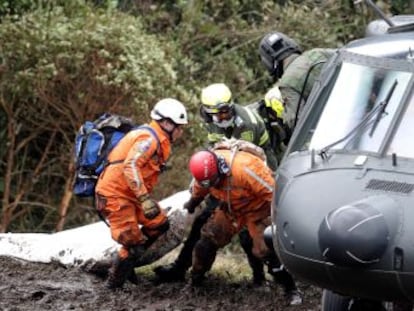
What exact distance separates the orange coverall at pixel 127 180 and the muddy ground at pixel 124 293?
0.44 m

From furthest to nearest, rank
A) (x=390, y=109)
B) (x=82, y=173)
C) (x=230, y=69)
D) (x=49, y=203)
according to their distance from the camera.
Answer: (x=230, y=69) → (x=49, y=203) → (x=82, y=173) → (x=390, y=109)

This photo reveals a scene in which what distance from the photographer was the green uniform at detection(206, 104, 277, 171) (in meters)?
9.46

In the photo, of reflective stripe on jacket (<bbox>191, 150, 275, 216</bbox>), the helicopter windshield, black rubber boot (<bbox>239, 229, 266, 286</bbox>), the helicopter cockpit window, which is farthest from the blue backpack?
the helicopter cockpit window

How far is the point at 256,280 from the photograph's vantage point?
9.80 m

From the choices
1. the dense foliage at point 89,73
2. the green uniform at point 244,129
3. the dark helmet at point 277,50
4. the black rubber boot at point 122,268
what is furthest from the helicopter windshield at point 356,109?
the dense foliage at point 89,73

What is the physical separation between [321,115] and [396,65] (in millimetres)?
607

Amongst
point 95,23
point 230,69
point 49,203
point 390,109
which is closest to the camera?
point 390,109

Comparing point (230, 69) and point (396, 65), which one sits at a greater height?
point (396, 65)

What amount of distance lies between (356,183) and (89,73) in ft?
23.6

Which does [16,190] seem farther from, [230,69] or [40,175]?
[230,69]

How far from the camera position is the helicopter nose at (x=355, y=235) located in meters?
6.04

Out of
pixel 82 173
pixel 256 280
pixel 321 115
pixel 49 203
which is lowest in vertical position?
pixel 49 203

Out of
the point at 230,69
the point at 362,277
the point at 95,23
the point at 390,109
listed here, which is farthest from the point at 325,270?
the point at 230,69

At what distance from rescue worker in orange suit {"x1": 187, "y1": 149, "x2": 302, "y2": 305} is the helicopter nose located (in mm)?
2386
